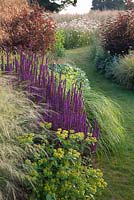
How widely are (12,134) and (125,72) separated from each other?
20.2 feet

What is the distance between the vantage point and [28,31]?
7.54 metres

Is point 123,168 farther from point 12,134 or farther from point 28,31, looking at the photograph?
point 28,31

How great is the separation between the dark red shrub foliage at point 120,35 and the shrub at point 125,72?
1.23 meters

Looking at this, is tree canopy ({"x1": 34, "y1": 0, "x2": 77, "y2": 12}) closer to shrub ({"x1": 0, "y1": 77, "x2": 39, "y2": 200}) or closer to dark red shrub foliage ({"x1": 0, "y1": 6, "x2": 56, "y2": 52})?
dark red shrub foliage ({"x1": 0, "y1": 6, "x2": 56, "y2": 52})

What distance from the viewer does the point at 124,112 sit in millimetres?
6711

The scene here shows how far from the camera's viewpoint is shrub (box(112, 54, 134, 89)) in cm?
883

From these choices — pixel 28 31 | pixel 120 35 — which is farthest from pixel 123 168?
pixel 120 35

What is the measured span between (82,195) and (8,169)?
60 centimetres

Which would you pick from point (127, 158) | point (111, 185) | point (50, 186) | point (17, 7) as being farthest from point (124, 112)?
point (50, 186)

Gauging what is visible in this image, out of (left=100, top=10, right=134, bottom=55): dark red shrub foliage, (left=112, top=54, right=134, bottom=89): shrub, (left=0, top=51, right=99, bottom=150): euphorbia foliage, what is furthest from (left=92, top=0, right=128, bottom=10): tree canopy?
(left=0, top=51, right=99, bottom=150): euphorbia foliage

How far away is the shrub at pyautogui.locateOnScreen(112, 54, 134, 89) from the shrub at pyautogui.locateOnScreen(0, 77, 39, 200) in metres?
5.34

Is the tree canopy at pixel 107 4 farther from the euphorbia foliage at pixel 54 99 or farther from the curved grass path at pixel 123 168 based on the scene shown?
the euphorbia foliage at pixel 54 99

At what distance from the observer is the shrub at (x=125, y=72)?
8.83 metres

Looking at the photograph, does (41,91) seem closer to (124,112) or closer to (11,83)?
(11,83)
